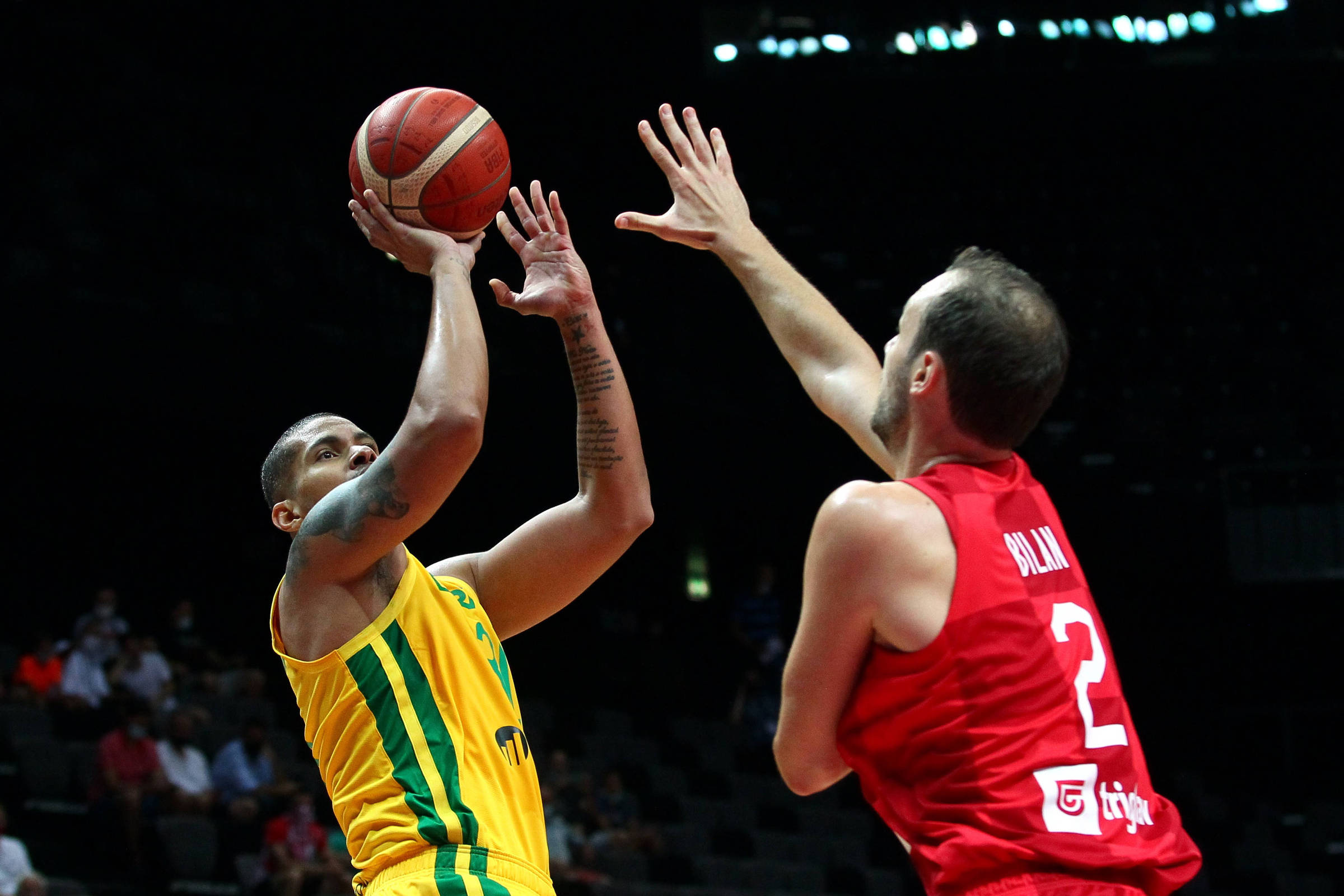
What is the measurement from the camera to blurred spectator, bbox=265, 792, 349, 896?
337 inches

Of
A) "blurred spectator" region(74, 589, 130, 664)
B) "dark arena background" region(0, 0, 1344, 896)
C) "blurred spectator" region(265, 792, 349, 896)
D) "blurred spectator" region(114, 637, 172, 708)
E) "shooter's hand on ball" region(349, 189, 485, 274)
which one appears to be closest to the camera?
"shooter's hand on ball" region(349, 189, 485, 274)

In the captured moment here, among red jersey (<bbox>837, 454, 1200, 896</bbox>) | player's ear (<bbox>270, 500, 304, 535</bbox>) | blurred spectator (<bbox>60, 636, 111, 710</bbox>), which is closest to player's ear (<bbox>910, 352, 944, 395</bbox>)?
red jersey (<bbox>837, 454, 1200, 896</bbox>)

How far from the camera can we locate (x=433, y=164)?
10.3ft

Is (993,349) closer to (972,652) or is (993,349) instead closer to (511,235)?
(972,652)

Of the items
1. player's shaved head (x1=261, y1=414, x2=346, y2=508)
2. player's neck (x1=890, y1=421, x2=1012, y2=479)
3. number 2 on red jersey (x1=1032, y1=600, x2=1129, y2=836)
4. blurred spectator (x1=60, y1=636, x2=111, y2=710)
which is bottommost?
number 2 on red jersey (x1=1032, y1=600, x2=1129, y2=836)

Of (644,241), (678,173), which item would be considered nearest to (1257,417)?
(644,241)

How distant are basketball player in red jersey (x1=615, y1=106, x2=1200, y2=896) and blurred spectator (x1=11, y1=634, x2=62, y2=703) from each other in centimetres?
972

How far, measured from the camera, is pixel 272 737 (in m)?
10.4

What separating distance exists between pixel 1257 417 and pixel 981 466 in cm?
1498

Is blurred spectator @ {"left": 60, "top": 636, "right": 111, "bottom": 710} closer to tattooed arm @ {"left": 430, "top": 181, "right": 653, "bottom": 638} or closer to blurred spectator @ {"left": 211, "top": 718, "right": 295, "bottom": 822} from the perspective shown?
blurred spectator @ {"left": 211, "top": 718, "right": 295, "bottom": 822}

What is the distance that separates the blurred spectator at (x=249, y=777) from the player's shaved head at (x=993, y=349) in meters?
8.24

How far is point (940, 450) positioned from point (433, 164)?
5.22 feet

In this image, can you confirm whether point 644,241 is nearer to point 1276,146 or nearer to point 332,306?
point 332,306

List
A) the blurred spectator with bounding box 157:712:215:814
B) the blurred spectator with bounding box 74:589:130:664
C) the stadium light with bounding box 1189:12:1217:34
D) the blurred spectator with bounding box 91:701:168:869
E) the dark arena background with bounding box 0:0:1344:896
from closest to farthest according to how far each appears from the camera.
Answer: the blurred spectator with bounding box 91:701:168:869 < the blurred spectator with bounding box 157:712:215:814 < the blurred spectator with bounding box 74:589:130:664 < the dark arena background with bounding box 0:0:1344:896 < the stadium light with bounding box 1189:12:1217:34
